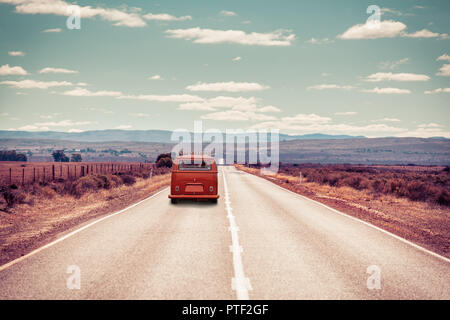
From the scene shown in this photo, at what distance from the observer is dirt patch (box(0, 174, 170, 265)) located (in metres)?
9.19

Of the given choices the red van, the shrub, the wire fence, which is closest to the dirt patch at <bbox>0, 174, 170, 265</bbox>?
the red van

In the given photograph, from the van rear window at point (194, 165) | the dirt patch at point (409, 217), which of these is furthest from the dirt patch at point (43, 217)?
the dirt patch at point (409, 217)

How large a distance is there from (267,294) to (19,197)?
1449cm

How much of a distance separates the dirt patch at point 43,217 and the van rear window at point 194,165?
3007 mm

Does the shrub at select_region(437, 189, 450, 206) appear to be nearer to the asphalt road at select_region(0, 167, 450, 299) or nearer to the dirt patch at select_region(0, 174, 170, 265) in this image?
the asphalt road at select_region(0, 167, 450, 299)

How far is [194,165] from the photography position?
15.9 m

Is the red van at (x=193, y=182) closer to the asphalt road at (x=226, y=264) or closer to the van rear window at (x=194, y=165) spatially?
the van rear window at (x=194, y=165)

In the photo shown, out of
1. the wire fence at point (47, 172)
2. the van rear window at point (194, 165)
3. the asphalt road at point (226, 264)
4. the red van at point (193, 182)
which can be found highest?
the van rear window at point (194, 165)

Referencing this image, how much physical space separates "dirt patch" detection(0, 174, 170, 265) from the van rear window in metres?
3.01

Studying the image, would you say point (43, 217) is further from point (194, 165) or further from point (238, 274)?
point (238, 274)

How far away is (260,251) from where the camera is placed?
8086 millimetres

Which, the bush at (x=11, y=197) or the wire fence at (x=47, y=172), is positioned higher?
the bush at (x=11, y=197)

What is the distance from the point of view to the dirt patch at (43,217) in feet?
30.1
